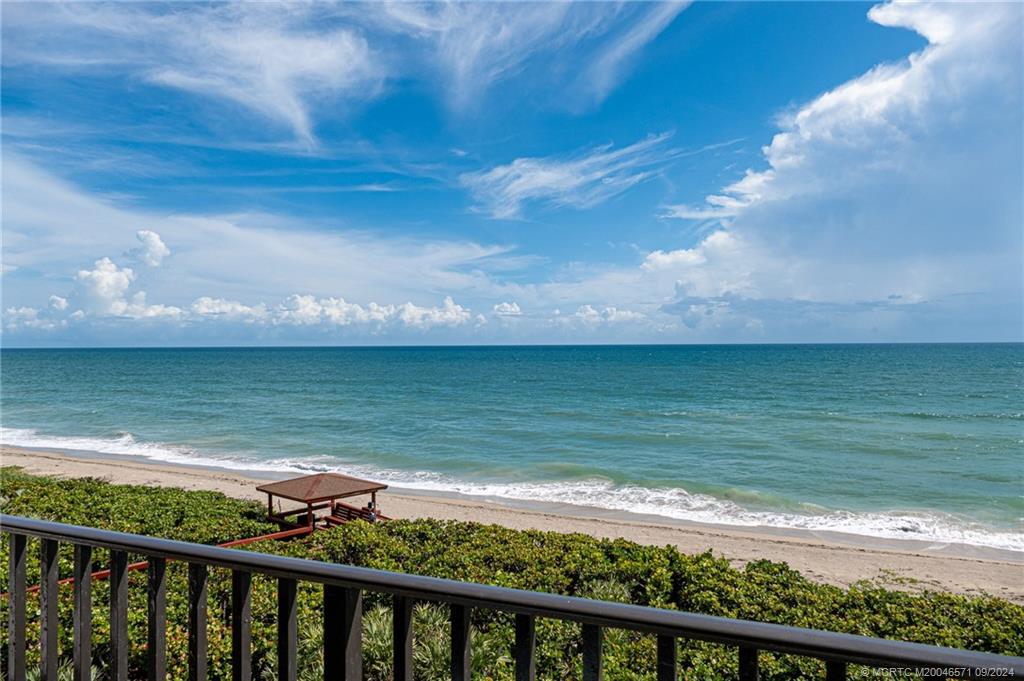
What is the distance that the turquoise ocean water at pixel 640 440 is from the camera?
63.5 feet

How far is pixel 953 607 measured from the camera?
6523 millimetres

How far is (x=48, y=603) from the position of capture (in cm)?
235

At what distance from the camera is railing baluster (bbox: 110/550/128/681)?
216cm

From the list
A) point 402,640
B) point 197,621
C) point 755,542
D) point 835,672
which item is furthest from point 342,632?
point 755,542

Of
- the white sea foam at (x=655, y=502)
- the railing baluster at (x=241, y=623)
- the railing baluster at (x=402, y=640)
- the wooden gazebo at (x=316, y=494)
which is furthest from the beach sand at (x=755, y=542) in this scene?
the railing baluster at (x=402, y=640)

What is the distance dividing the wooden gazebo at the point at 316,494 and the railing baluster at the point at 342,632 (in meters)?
11.5

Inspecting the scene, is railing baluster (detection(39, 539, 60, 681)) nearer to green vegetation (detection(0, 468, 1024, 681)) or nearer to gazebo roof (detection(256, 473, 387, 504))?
green vegetation (detection(0, 468, 1024, 681))

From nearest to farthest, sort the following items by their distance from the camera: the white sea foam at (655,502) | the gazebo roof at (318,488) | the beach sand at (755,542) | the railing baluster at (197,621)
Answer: the railing baluster at (197,621) < the beach sand at (755,542) < the gazebo roof at (318,488) < the white sea foam at (655,502)

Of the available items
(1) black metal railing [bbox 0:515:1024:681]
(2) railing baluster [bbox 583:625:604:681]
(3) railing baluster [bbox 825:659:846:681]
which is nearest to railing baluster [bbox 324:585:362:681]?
(1) black metal railing [bbox 0:515:1024:681]

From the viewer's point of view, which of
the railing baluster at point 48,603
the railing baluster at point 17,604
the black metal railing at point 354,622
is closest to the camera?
the black metal railing at point 354,622

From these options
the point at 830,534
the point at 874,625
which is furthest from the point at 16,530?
the point at 830,534

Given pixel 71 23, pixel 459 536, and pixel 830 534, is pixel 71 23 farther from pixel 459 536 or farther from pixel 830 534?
pixel 830 534

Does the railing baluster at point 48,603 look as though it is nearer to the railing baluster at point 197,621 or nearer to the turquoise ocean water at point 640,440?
the railing baluster at point 197,621

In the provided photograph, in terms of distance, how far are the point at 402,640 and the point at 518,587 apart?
6109 millimetres
